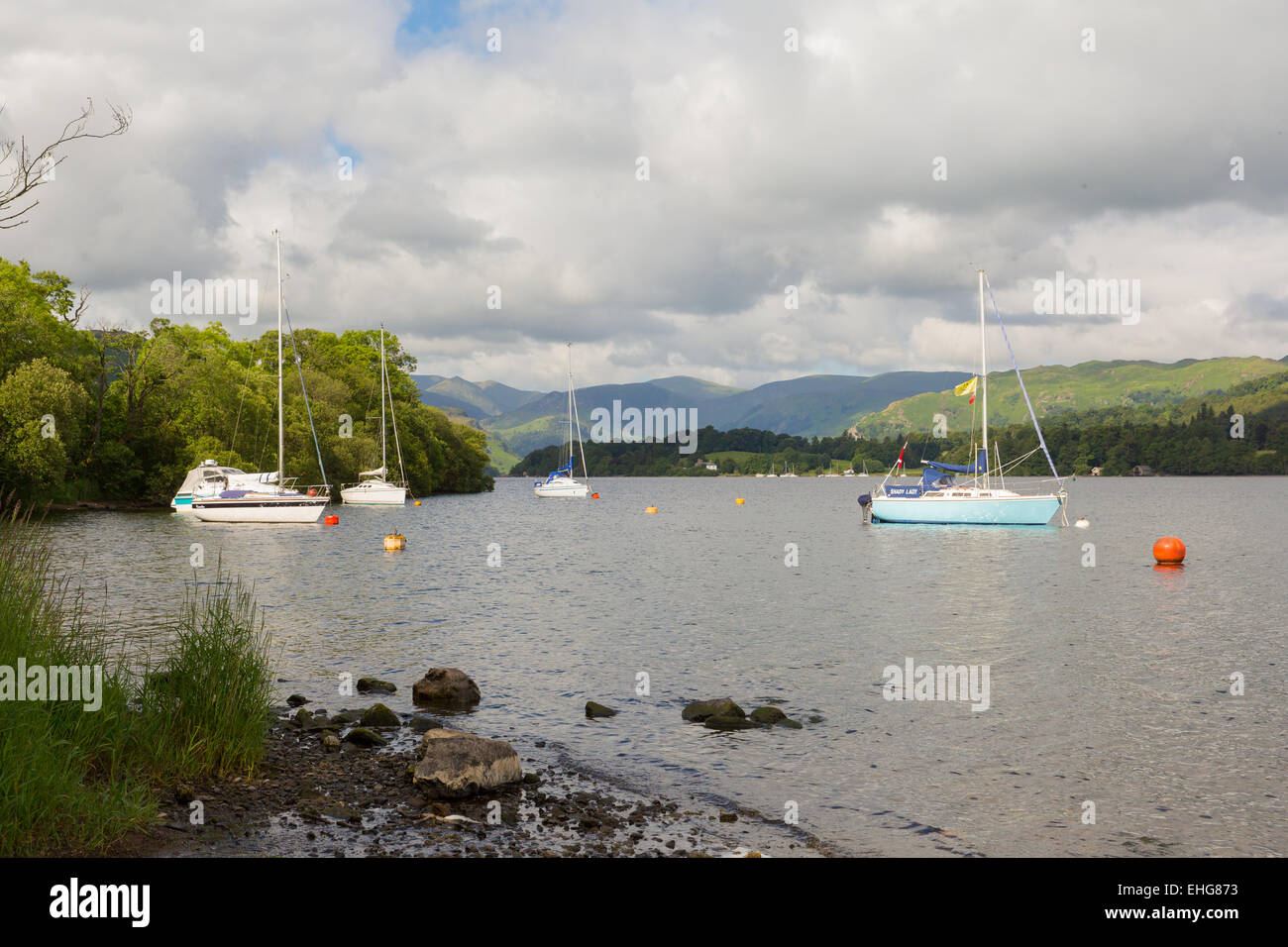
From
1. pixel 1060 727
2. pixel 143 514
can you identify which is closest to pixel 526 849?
pixel 1060 727

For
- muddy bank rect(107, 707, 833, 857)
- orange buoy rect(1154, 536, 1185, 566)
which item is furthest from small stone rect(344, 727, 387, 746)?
orange buoy rect(1154, 536, 1185, 566)

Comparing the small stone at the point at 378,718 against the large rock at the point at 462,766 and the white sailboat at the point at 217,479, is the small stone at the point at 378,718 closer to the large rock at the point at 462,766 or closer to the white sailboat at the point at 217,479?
the large rock at the point at 462,766

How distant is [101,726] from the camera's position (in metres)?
10.0

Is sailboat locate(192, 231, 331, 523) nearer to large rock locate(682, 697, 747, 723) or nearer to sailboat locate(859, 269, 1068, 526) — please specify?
sailboat locate(859, 269, 1068, 526)

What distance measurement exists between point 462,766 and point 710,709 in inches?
255

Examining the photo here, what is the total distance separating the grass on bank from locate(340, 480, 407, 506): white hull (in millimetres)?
85212

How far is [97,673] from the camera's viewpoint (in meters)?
10.1

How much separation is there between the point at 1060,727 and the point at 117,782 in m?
15.8

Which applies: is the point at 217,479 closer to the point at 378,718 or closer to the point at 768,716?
the point at 378,718

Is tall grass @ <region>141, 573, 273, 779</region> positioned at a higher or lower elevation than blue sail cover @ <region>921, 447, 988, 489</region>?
lower

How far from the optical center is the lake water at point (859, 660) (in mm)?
12938

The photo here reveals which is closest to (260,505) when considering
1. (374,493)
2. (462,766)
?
(374,493)

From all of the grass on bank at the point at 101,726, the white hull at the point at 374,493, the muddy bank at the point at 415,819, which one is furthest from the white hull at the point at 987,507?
the grass on bank at the point at 101,726

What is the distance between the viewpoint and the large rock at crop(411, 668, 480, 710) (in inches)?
723
